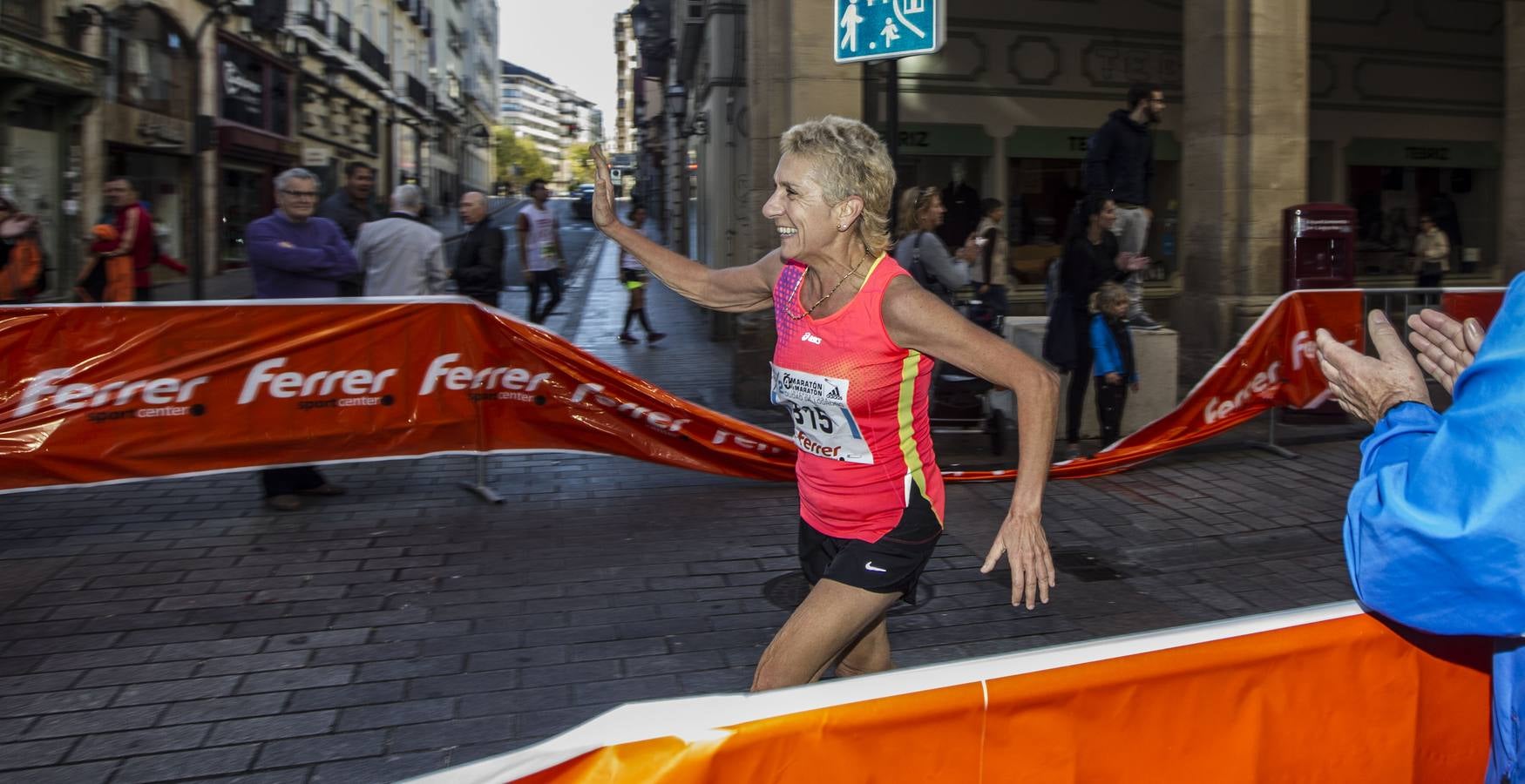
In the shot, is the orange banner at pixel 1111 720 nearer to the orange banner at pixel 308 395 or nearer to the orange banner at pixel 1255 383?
the orange banner at pixel 308 395

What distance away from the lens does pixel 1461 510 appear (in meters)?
1.29

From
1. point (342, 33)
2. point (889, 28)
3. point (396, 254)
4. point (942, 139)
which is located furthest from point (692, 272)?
point (342, 33)

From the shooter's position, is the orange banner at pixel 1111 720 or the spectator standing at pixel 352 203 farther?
the spectator standing at pixel 352 203

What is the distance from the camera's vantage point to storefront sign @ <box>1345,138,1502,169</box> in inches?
753

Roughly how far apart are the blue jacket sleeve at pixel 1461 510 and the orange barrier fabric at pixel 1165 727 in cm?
44

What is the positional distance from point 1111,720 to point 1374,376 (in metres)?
0.62

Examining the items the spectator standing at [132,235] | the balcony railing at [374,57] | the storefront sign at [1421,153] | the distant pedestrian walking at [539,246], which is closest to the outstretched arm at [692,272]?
the spectator standing at [132,235]

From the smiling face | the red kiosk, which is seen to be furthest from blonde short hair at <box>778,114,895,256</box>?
the red kiosk

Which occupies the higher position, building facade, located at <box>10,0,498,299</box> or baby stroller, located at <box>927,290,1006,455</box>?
building facade, located at <box>10,0,498,299</box>

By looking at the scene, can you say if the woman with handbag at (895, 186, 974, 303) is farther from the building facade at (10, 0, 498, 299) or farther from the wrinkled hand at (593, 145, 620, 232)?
the building facade at (10, 0, 498, 299)

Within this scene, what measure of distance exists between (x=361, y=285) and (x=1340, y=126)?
52.6ft

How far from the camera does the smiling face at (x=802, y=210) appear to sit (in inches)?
117

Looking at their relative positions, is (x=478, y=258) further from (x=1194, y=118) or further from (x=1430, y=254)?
(x=1430, y=254)

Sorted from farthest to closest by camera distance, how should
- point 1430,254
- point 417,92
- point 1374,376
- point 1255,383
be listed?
point 417,92
point 1430,254
point 1255,383
point 1374,376
